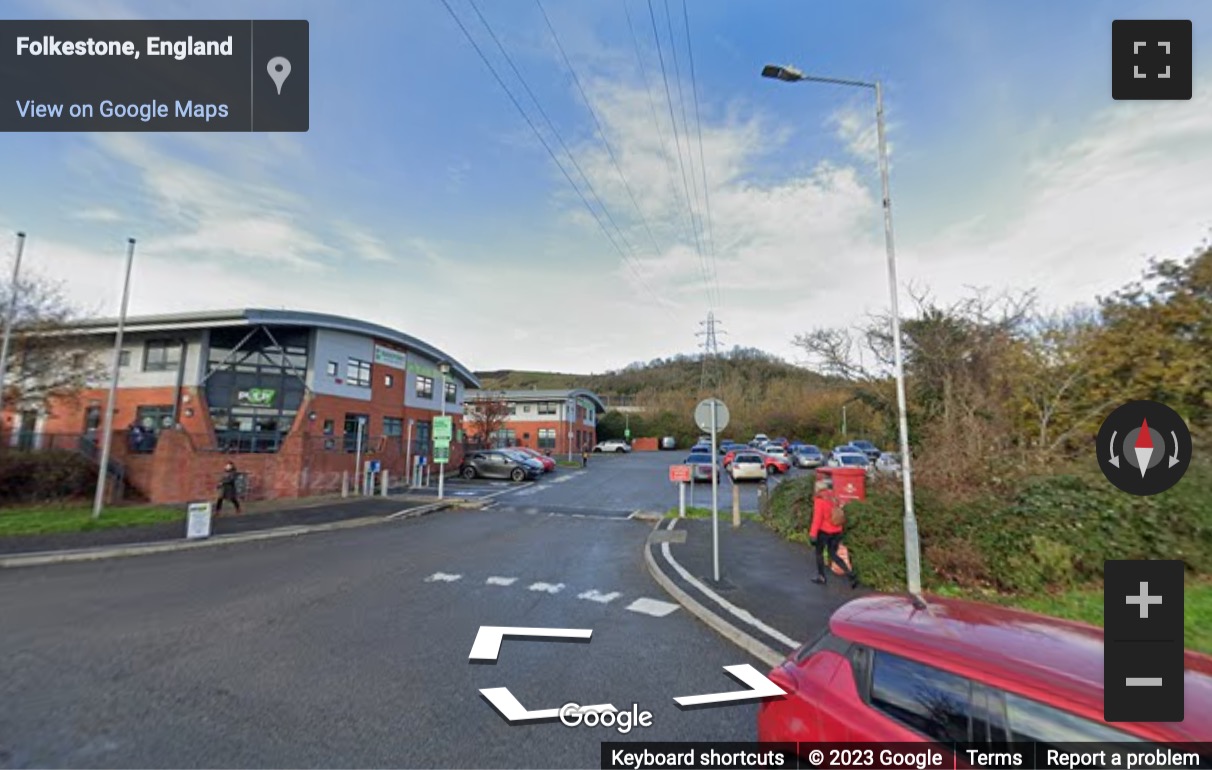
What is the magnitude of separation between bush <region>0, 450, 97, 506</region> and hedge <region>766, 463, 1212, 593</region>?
2177cm

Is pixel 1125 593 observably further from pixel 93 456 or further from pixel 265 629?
pixel 93 456

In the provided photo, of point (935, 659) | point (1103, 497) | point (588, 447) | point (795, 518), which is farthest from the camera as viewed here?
point (588, 447)

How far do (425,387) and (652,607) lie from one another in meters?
26.1

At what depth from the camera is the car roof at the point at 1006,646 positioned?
1.99 metres

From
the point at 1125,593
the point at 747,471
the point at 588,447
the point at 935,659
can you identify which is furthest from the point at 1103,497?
the point at 588,447

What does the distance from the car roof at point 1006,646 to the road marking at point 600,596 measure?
468cm

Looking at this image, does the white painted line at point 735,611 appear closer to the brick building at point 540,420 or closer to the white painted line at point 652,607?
the white painted line at point 652,607

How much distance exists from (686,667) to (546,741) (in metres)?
1.83

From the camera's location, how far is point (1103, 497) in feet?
24.7

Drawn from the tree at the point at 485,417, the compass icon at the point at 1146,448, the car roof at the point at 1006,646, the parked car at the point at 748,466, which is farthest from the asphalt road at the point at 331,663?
the tree at the point at 485,417

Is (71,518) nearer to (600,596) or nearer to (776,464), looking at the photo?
(600,596)

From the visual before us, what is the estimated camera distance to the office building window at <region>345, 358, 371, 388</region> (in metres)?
24.2

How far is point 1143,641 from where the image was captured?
2.47 meters

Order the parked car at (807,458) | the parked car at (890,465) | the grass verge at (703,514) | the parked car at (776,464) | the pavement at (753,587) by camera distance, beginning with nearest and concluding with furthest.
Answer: the pavement at (753,587) < the parked car at (890,465) < the grass verge at (703,514) < the parked car at (776,464) < the parked car at (807,458)
